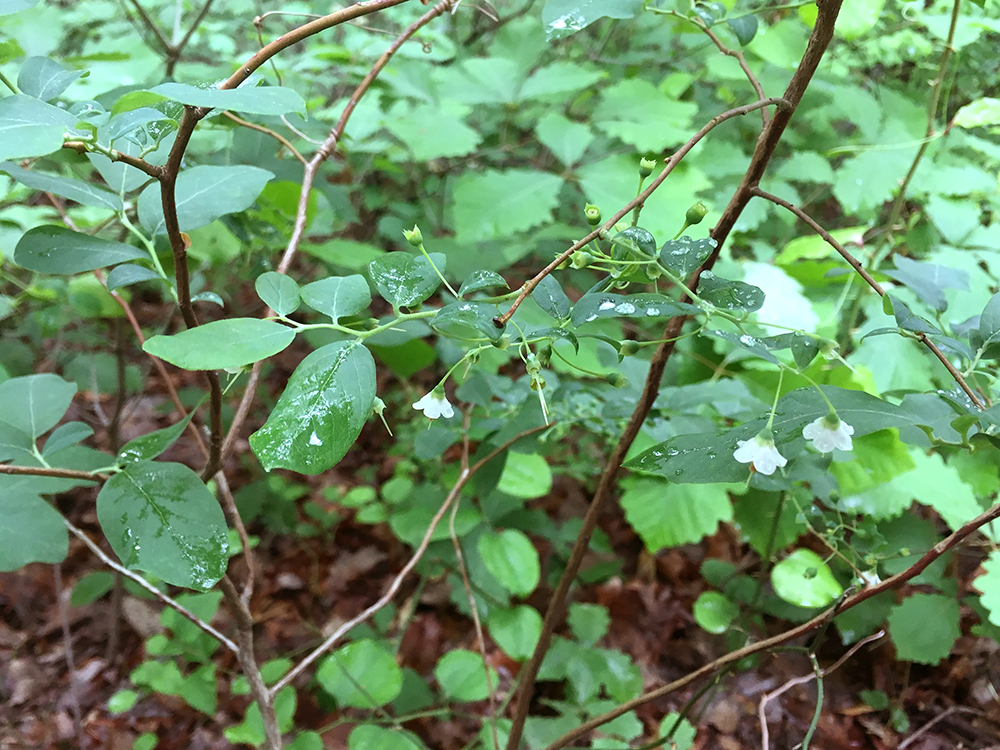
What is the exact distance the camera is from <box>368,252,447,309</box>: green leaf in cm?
46

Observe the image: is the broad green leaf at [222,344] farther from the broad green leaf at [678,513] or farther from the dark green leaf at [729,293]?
the broad green leaf at [678,513]

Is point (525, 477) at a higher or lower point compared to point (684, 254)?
lower

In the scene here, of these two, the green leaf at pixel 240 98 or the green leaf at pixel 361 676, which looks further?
the green leaf at pixel 361 676

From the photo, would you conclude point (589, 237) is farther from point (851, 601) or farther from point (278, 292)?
point (851, 601)

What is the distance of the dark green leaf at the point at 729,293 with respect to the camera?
45cm

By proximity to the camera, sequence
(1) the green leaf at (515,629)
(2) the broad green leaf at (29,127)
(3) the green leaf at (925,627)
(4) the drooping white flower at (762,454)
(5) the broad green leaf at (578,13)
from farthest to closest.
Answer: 1. (1) the green leaf at (515,629)
2. (3) the green leaf at (925,627)
3. (5) the broad green leaf at (578,13)
4. (4) the drooping white flower at (762,454)
5. (2) the broad green leaf at (29,127)

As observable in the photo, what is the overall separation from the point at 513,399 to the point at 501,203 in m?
0.56

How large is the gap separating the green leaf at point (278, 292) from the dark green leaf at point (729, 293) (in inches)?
13.8

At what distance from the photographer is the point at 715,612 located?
1.15 m

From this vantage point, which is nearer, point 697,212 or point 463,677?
point 697,212

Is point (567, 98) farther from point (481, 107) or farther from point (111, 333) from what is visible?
point (111, 333)

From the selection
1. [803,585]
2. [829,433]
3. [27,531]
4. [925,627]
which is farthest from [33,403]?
[925,627]

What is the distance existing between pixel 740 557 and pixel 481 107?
6.06 feet

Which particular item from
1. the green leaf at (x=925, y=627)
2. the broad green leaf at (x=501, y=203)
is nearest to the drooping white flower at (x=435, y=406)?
the broad green leaf at (x=501, y=203)
